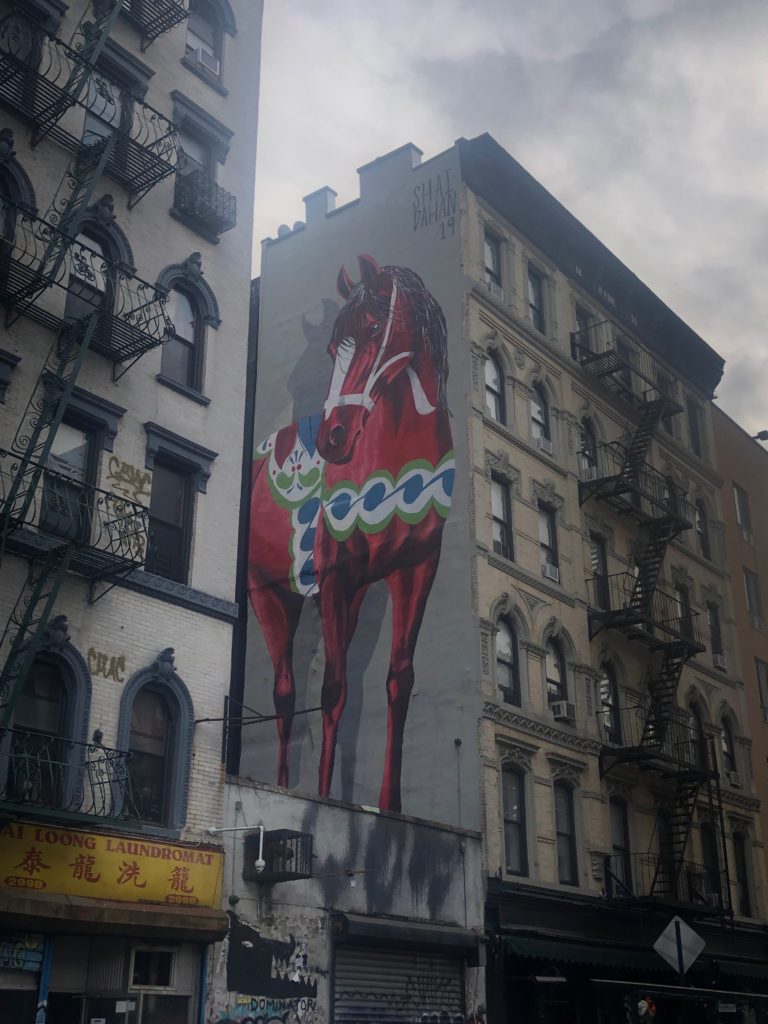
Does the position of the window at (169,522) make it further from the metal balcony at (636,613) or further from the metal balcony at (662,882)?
the metal balcony at (662,882)

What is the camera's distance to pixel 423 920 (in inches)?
916

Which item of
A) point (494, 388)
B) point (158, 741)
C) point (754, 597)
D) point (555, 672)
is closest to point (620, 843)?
point (555, 672)

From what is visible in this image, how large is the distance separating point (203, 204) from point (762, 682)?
28410 mm

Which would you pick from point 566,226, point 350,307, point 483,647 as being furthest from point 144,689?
point 566,226

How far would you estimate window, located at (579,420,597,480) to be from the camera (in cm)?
3488

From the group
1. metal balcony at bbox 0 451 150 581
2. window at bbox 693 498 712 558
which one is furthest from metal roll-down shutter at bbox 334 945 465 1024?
window at bbox 693 498 712 558

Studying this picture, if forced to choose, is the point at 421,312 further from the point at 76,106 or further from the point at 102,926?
the point at 102,926

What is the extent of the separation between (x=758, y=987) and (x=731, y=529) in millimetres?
15758

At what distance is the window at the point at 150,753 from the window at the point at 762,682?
90.9 ft

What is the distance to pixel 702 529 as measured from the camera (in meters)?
42.2

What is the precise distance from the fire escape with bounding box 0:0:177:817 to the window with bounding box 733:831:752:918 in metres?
24.4

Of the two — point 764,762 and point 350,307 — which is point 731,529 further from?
point 350,307

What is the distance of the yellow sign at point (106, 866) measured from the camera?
1636 cm

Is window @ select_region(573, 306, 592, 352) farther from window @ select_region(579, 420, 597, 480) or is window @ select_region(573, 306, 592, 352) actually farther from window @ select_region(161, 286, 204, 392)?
window @ select_region(161, 286, 204, 392)
